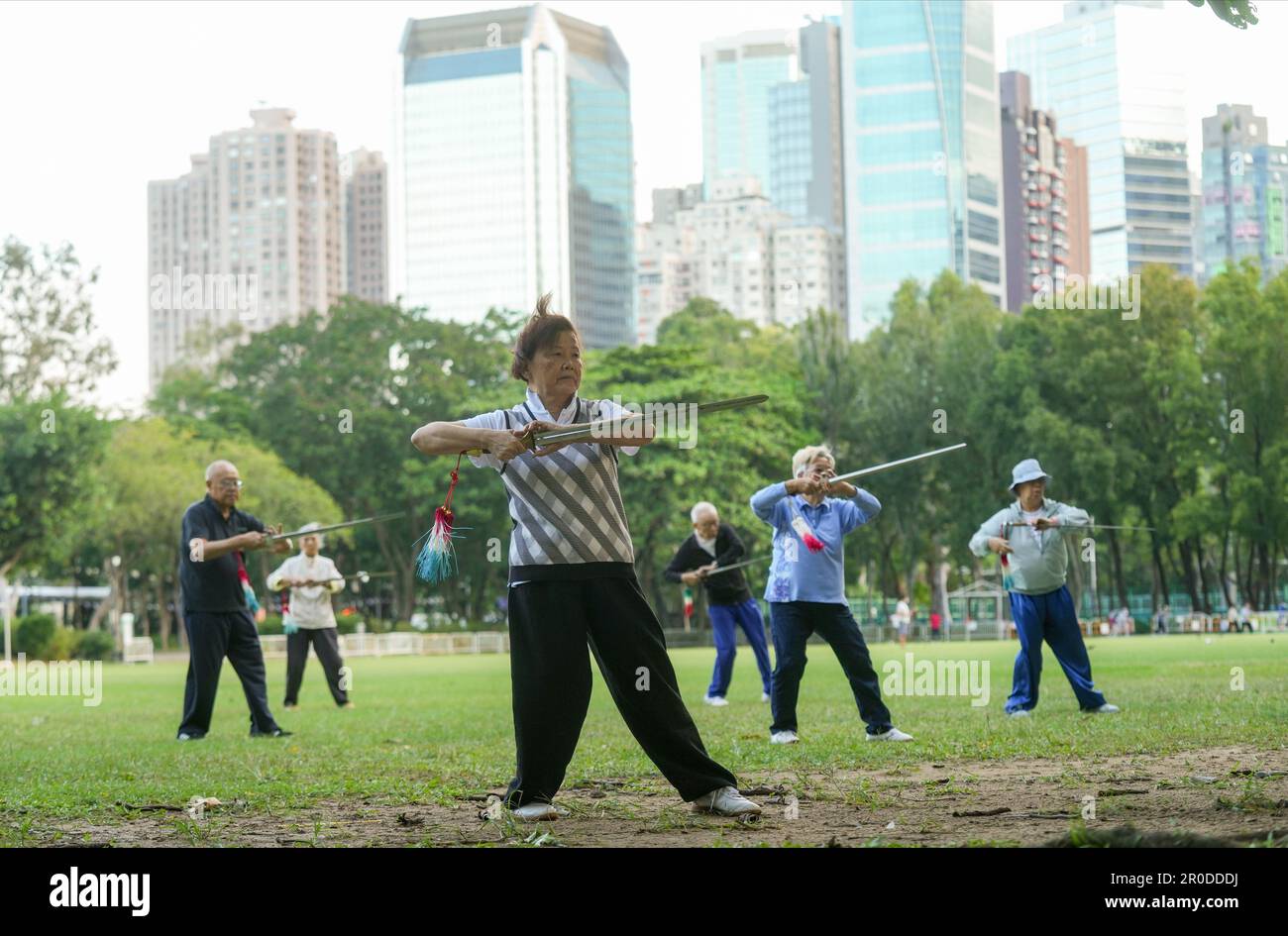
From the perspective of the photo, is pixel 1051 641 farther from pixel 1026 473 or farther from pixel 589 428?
pixel 589 428

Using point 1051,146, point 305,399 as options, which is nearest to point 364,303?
point 305,399

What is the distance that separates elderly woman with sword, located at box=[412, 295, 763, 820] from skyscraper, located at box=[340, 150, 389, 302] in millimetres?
174715

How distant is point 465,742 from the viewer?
12070 millimetres

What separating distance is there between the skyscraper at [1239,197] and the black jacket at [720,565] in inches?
3744

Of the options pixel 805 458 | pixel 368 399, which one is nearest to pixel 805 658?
pixel 805 458

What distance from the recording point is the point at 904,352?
60.6 metres

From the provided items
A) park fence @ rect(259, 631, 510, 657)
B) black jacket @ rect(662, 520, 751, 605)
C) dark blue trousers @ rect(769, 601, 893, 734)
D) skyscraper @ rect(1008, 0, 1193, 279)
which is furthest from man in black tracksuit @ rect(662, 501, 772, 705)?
skyscraper @ rect(1008, 0, 1193, 279)

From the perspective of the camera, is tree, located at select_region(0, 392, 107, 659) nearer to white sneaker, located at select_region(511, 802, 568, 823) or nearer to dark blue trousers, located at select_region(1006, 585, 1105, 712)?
dark blue trousers, located at select_region(1006, 585, 1105, 712)

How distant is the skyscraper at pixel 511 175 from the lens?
500ft

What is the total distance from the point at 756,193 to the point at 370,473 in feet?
449

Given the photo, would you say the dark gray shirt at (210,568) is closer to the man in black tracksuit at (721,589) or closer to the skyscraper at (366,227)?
the man in black tracksuit at (721,589)

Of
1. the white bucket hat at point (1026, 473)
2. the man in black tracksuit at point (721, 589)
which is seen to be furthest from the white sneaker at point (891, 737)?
the man in black tracksuit at point (721, 589)

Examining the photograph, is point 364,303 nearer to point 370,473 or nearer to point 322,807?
point 370,473

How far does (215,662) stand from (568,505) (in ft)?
22.5
